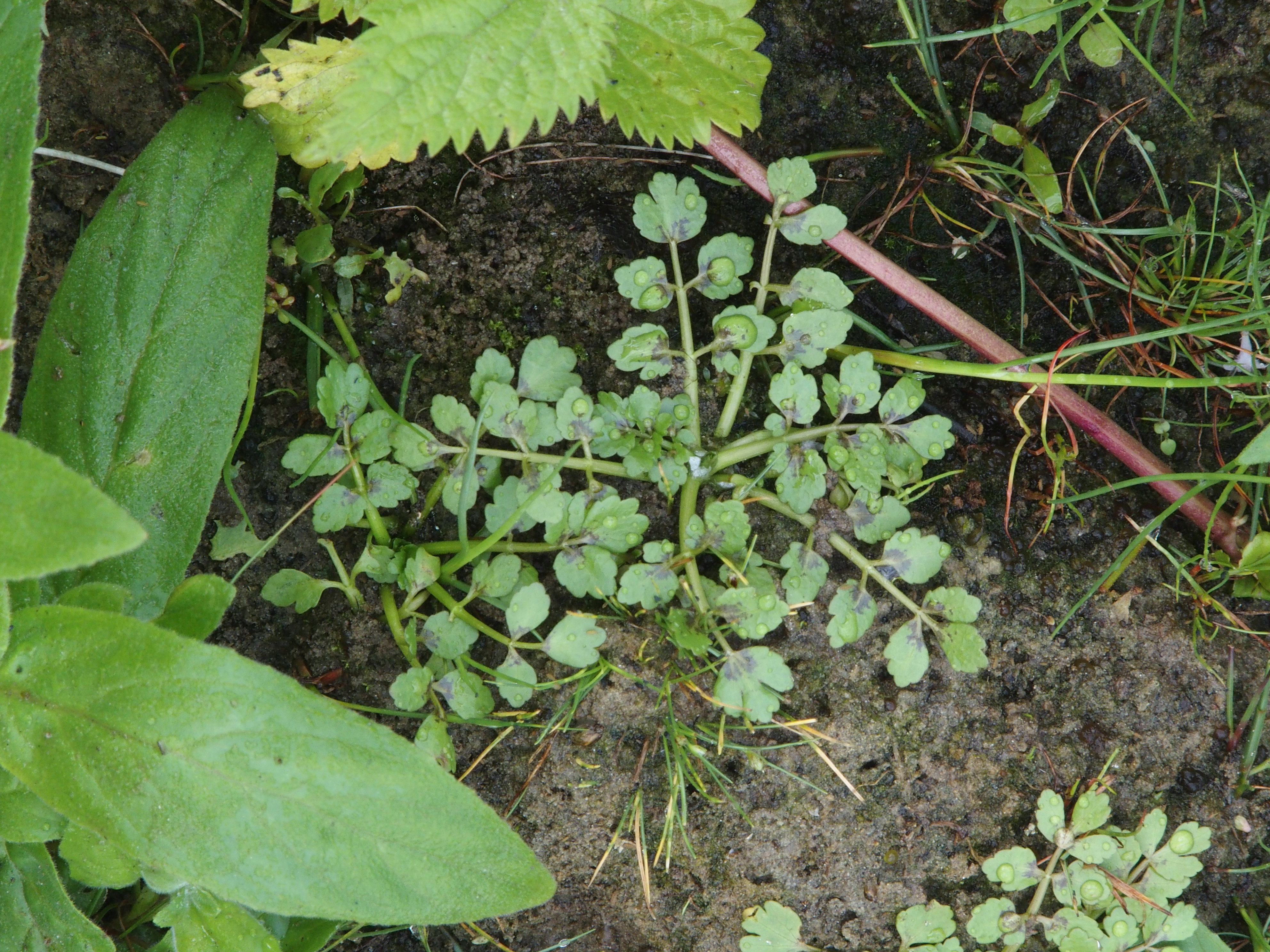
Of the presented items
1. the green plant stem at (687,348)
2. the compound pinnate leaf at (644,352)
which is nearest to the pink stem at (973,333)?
the green plant stem at (687,348)

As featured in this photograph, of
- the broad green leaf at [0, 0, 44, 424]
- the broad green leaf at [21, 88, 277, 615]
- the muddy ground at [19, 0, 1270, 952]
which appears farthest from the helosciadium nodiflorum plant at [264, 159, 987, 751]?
the broad green leaf at [0, 0, 44, 424]

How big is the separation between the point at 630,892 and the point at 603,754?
37 centimetres

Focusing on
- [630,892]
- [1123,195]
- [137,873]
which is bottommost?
[630,892]

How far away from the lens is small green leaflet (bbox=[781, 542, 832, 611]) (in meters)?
2.09

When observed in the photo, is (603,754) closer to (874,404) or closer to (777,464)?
(777,464)

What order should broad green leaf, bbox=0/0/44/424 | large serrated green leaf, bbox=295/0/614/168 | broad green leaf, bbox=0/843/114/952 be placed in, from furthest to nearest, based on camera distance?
1. broad green leaf, bbox=0/843/114/952
2. large serrated green leaf, bbox=295/0/614/168
3. broad green leaf, bbox=0/0/44/424

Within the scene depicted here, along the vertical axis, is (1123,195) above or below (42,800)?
above

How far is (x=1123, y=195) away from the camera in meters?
2.29

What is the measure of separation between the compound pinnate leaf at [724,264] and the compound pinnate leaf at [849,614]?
755 millimetres

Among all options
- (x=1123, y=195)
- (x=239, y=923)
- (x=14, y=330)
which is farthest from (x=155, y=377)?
(x=1123, y=195)

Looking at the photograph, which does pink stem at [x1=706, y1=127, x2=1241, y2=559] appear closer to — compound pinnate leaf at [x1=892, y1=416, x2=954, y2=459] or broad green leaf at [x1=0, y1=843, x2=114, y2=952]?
compound pinnate leaf at [x1=892, y1=416, x2=954, y2=459]

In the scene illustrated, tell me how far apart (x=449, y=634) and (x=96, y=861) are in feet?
2.66

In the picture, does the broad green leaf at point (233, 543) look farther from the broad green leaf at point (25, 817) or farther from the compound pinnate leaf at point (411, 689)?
the broad green leaf at point (25, 817)

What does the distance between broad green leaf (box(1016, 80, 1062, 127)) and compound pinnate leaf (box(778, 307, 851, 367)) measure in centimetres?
69
